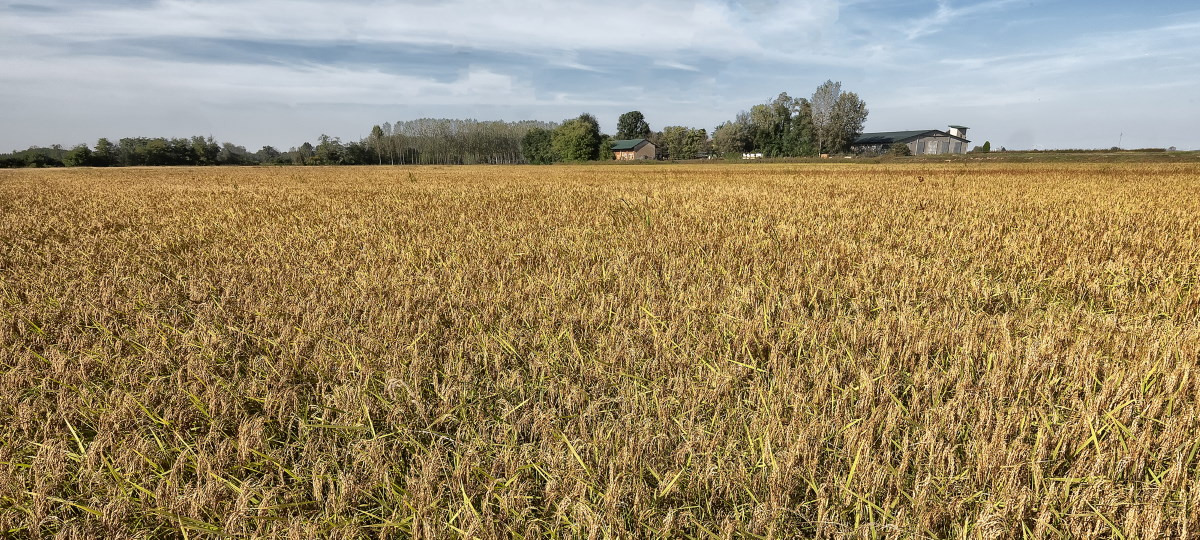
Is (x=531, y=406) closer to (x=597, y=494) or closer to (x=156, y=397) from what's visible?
(x=597, y=494)

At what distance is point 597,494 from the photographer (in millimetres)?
1589

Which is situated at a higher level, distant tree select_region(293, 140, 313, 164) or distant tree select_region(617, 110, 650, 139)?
distant tree select_region(617, 110, 650, 139)

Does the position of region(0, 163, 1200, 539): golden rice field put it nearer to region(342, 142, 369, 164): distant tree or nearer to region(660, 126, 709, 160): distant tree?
region(342, 142, 369, 164): distant tree

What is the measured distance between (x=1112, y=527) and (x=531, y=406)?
1.79 meters

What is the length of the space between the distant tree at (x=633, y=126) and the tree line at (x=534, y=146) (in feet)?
70.4

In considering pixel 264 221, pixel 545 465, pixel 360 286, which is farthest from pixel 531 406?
pixel 264 221

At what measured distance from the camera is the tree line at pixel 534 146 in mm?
85562

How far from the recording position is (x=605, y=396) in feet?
7.09

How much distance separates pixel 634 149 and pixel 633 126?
3214 centimetres

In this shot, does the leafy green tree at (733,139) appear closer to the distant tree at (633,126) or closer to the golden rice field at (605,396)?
the distant tree at (633,126)

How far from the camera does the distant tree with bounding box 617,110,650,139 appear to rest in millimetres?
150000

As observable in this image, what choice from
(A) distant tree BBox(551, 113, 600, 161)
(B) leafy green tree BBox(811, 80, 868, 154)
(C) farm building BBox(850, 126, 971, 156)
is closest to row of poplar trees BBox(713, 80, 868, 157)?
(B) leafy green tree BBox(811, 80, 868, 154)

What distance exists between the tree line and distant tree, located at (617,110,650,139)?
70.4ft

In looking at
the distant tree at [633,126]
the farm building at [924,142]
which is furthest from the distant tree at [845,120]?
the distant tree at [633,126]
